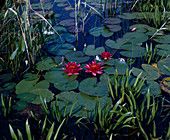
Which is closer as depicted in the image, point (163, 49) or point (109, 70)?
point (109, 70)

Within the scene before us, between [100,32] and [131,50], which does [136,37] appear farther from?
[100,32]

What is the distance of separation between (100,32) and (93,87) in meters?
1.52

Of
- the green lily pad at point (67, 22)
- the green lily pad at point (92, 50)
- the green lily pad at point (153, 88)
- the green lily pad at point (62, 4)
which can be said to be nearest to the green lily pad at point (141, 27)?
the green lily pad at point (92, 50)

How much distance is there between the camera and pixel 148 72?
2.29m

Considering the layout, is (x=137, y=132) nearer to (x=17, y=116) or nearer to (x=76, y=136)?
(x=76, y=136)

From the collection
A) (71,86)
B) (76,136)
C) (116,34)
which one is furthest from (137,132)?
(116,34)

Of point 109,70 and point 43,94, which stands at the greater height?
point 109,70

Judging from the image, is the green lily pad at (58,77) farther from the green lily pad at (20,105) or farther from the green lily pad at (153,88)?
the green lily pad at (153,88)

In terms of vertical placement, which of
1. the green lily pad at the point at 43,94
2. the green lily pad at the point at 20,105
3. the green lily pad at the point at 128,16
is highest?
the green lily pad at the point at 128,16

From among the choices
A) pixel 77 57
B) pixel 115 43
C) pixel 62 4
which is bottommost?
pixel 77 57

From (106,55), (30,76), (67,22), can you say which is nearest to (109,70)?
(106,55)

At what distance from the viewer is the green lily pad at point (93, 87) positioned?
202cm

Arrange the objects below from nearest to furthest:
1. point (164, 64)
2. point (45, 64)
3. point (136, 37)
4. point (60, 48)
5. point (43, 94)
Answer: point (43, 94), point (164, 64), point (45, 64), point (60, 48), point (136, 37)

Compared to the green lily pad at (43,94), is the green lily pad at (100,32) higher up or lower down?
higher up
